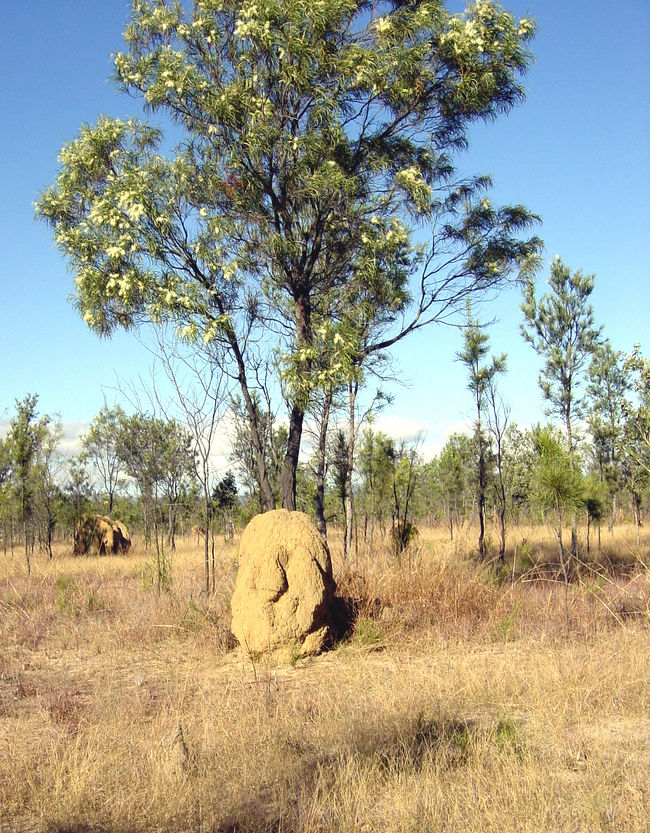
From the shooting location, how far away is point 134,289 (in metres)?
9.52

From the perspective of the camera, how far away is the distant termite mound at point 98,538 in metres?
22.0

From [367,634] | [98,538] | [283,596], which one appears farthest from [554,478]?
[98,538]

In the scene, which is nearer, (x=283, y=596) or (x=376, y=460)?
(x=283, y=596)

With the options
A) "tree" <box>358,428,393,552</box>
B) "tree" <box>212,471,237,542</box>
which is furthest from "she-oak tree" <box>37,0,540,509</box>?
"tree" <box>212,471,237,542</box>

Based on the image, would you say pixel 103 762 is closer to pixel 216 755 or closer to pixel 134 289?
pixel 216 755

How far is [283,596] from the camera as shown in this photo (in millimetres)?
7629

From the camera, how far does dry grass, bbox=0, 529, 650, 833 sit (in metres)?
3.84

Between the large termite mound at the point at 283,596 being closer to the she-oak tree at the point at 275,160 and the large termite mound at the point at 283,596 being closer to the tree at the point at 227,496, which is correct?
the she-oak tree at the point at 275,160

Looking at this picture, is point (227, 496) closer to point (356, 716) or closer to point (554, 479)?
point (554, 479)

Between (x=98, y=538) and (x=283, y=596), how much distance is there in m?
16.0

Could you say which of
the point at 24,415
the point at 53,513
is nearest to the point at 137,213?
the point at 24,415

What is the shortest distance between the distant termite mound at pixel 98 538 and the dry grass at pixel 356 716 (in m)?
12.4

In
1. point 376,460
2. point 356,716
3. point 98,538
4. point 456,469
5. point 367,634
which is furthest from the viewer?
point 456,469

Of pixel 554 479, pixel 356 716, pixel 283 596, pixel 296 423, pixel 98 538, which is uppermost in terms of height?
pixel 296 423
